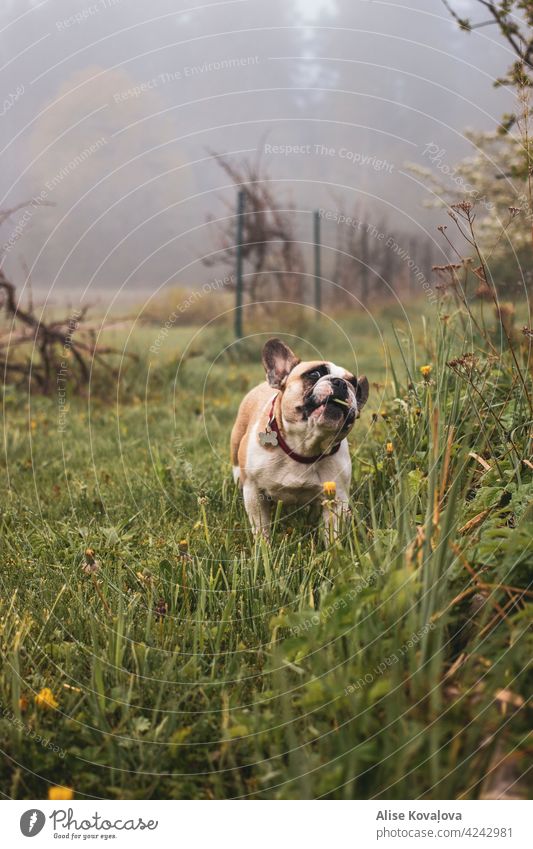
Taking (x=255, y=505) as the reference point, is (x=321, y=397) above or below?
above

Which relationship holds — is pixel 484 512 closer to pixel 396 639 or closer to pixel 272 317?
pixel 396 639

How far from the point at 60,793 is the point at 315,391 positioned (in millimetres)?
2128

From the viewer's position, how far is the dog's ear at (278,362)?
12.7ft

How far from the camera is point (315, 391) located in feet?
11.7

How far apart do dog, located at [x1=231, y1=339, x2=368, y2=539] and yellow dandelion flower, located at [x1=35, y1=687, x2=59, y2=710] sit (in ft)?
4.54

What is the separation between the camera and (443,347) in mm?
4227

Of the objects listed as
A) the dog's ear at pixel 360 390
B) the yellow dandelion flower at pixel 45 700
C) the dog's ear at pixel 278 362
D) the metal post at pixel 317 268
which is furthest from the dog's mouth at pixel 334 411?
the metal post at pixel 317 268

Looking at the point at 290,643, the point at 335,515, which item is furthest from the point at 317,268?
the point at 290,643

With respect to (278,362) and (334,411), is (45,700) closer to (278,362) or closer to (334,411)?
(334,411)

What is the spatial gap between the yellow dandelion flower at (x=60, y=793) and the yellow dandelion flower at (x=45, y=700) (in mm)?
291

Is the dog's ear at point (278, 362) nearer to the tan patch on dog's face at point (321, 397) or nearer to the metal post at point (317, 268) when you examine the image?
the tan patch on dog's face at point (321, 397)

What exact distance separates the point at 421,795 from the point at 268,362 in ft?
7.92

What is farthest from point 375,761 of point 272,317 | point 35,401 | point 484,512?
point 272,317
